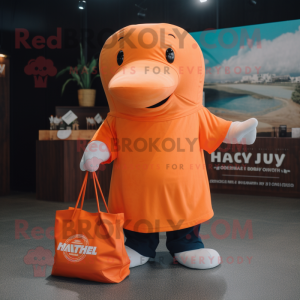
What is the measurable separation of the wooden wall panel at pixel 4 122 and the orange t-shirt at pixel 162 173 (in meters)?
3.45

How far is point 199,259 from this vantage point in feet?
6.29

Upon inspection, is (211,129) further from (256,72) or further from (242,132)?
(256,72)

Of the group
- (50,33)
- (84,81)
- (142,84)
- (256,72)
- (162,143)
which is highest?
(50,33)

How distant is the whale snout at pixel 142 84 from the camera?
1565 millimetres

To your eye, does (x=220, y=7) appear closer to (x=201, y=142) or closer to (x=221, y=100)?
(x=221, y=100)

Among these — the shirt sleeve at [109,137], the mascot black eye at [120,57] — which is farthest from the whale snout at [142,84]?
the shirt sleeve at [109,137]

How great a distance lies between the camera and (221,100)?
5328 mm

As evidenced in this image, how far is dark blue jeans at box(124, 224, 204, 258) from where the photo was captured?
77.1 inches

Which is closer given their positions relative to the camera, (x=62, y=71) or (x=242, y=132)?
(x=242, y=132)

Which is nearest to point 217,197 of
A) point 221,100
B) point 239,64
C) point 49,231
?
point 221,100

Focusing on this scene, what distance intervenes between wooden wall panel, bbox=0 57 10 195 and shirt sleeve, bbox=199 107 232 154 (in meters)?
3.69

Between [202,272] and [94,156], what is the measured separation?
0.83m

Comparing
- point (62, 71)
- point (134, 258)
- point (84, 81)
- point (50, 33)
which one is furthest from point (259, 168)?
point (50, 33)

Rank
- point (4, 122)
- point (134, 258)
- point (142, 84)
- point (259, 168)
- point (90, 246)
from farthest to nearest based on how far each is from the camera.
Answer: point (4, 122), point (259, 168), point (134, 258), point (90, 246), point (142, 84)
